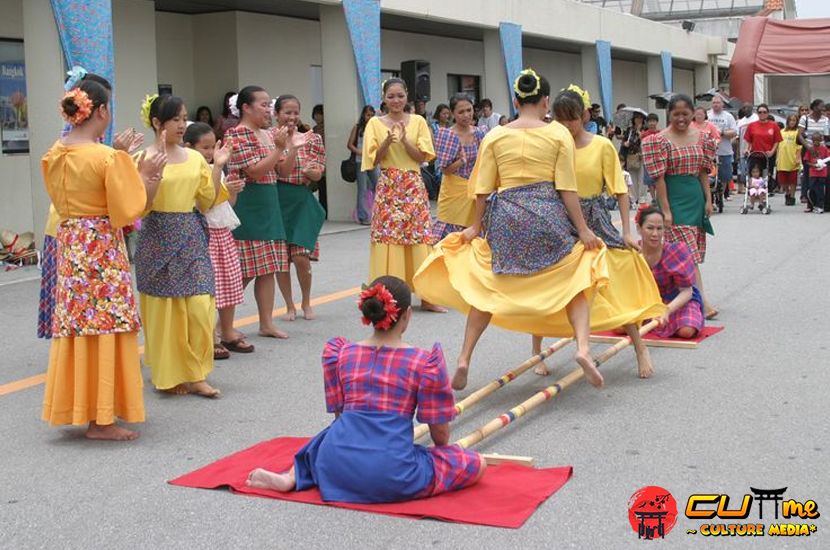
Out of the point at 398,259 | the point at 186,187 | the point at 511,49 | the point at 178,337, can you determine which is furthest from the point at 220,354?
the point at 511,49

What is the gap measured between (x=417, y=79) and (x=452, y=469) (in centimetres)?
1698

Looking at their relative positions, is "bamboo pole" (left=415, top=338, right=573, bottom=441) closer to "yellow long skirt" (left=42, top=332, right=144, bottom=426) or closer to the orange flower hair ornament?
"yellow long skirt" (left=42, top=332, right=144, bottom=426)

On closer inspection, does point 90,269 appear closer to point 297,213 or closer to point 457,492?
point 457,492

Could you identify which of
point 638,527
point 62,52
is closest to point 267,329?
point 638,527

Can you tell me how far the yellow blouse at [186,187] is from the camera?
638 cm

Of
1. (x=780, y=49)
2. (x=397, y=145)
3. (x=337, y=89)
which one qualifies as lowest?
(x=397, y=145)

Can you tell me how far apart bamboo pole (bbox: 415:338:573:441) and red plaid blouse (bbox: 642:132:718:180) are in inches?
66.8

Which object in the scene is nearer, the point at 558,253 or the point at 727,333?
the point at 558,253

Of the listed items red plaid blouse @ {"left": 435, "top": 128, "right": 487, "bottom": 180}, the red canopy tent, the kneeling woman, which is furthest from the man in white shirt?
the kneeling woman

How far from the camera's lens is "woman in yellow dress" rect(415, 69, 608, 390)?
6168 mm

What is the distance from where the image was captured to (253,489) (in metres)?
4.68

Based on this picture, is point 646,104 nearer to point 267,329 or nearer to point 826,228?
point 826,228

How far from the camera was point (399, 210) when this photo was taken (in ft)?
30.5

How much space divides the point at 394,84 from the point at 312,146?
88cm
